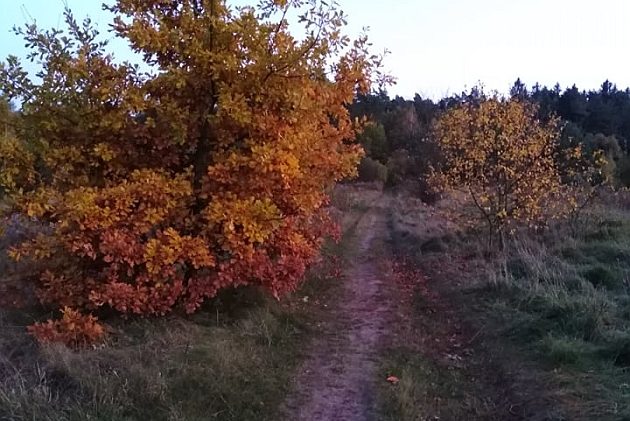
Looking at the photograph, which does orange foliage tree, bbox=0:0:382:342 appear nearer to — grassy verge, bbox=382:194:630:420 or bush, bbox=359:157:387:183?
grassy verge, bbox=382:194:630:420

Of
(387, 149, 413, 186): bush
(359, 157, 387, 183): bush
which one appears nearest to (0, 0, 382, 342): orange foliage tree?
(387, 149, 413, 186): bush

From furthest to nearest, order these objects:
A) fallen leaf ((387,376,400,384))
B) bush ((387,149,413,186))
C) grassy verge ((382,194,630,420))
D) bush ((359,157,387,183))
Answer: bush ((359,157,387,183)) < bush ((387,149,413,186)) < fallen leaf ((387,376,400,384)) < grassy verge ((382,194,630,420))

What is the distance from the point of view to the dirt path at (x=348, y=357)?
23.2 feet

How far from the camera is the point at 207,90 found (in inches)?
364

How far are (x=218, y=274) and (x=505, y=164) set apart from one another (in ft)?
32.2

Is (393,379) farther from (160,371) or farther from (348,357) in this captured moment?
(160,371)

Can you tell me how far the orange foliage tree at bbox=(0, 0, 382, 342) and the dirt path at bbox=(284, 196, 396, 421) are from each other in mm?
1625

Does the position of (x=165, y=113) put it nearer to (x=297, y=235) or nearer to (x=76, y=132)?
(x=76, y=132)

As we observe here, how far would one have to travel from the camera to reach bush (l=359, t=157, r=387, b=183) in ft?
180

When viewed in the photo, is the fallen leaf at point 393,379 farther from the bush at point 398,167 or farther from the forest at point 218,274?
the bush at point 398,167

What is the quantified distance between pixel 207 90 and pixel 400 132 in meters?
50.6

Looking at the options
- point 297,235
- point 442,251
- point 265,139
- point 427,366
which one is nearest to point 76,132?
point 265,139

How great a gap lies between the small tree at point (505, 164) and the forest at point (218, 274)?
4.63m

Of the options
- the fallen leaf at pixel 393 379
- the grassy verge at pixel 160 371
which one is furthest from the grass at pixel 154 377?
→ the fallen leaf at pixel 393 379
